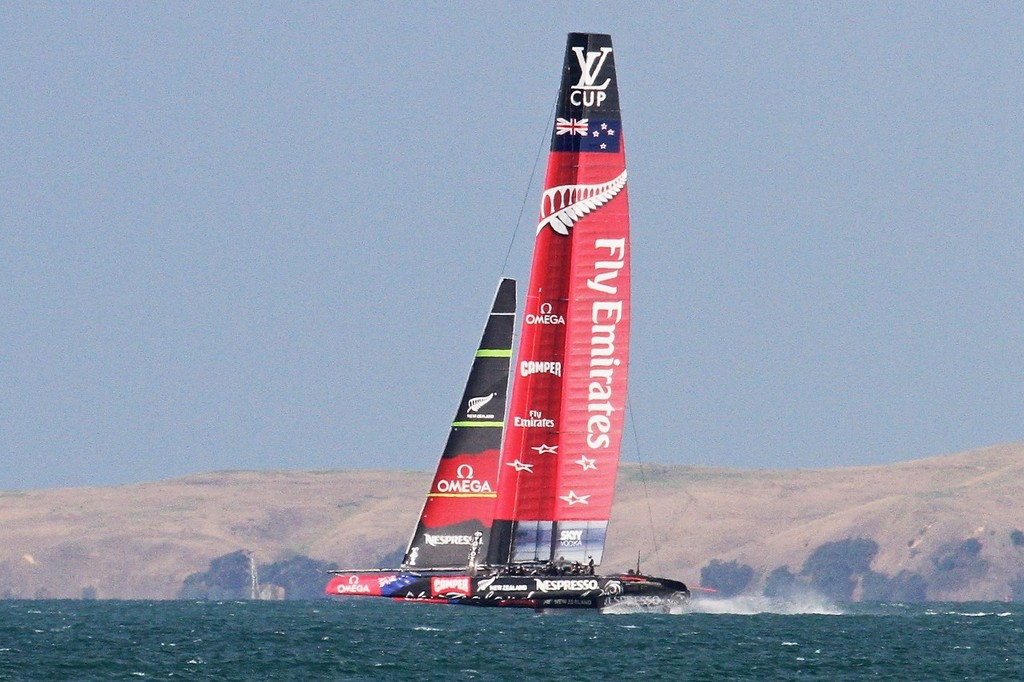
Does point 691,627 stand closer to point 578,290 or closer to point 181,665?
point 578,290

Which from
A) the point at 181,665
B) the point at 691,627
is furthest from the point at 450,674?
the point at 691,627

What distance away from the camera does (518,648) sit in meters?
64.5

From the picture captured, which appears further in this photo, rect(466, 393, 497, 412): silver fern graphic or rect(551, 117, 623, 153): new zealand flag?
rect(466, 393, 497, 412): silver fern graphic

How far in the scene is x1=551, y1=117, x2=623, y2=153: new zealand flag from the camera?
239 ft

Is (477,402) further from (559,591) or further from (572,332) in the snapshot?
(559,591)

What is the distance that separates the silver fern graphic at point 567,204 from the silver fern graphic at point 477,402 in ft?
27.7

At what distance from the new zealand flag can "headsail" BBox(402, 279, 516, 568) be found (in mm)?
8045

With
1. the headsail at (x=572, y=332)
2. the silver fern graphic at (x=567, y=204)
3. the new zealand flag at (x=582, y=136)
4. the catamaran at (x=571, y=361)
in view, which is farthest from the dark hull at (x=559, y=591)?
the new zealand flag at (x=582, y=136)

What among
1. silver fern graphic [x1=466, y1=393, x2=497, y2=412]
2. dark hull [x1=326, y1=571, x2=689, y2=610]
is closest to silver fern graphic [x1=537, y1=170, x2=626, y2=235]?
silver fern graphic [x1=466, y1=393, x2=497, y2=412]

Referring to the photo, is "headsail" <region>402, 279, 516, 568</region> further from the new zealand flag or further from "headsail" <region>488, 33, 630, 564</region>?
the new zealand flag

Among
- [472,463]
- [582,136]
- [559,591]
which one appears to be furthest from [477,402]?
[582,136]

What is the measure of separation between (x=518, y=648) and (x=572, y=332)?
12.3 metres

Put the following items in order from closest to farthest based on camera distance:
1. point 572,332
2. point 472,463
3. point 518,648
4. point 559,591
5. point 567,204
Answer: point 518,648
point 559,591
point 567,204
point 572,332
point 472,463

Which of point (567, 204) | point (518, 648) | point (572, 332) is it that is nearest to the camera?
point (518, 648)
